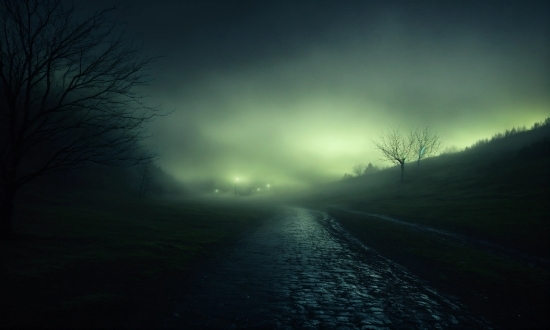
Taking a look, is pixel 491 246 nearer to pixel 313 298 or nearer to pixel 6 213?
pixel 313 298

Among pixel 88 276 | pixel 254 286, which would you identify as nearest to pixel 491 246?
pixel 254 286

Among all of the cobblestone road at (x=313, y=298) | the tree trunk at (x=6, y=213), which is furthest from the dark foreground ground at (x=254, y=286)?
the tree trunk at (x=6, y=213)

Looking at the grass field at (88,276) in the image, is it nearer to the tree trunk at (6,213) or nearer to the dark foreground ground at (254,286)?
the dark foreground ground at (254,286)

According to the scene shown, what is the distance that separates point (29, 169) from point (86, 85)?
68.9 m

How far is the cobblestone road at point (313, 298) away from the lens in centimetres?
777

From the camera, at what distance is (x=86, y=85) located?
14969mm

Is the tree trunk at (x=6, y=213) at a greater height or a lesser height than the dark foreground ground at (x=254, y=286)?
greater

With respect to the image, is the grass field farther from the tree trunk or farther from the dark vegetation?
the dark vegetation

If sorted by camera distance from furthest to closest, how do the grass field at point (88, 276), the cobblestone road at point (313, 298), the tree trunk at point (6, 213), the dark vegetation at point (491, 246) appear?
the tree trunk at point (6, 213)
the dark vegetation at point (491, 246)
the cobblestone road at point (313, 298)
the grass field at point (88, 276)

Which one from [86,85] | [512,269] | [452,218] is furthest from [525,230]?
[86,85]

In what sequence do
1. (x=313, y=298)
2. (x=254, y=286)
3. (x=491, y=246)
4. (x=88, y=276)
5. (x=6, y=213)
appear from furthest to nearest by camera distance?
(x=491, y=246) → (x=6, y=213) → (x=88, y=276) → (x=254, y=286) → (x=313, y=298)

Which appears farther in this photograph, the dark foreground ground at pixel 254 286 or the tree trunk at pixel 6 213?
the tree trunk at pixel 6 213

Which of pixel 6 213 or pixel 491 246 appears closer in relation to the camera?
pixel 6 213

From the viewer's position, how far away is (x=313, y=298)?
9.67 meters
